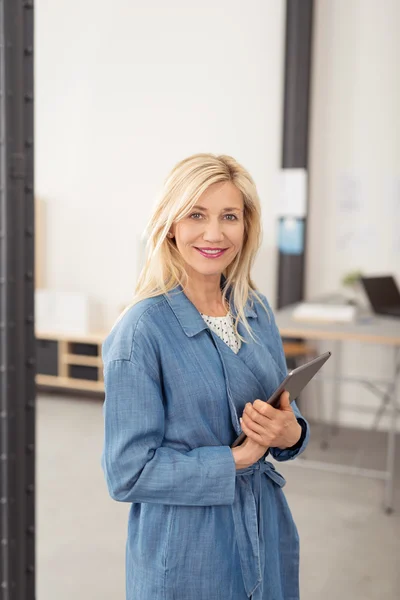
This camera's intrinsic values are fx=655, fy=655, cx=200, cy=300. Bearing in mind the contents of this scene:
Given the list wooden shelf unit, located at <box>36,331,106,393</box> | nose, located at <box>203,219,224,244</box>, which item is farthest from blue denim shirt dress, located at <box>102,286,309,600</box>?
wooden shelf unit, located at <box>36,331,106,393</box>

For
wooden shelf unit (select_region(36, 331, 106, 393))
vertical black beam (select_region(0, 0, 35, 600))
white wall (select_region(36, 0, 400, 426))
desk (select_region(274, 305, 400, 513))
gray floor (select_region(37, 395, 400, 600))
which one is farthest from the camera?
wooden shelf unit (select_region(36, 331, 106, 393))

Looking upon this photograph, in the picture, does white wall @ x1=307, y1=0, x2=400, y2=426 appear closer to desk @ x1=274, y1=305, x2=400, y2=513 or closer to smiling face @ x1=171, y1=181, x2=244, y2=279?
desk @ x1=274, y1=305, x2=400, y2=513

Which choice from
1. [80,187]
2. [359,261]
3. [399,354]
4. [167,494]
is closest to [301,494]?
[399,354]

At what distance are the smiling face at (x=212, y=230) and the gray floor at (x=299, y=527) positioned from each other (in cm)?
141

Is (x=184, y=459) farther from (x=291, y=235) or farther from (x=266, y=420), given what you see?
(x=291, y=235)

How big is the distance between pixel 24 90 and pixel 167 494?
2.95ft

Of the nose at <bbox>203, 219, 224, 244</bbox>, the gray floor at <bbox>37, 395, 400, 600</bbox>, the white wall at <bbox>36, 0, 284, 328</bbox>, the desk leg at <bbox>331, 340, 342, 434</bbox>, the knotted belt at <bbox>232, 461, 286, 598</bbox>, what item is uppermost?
the white wall at <bbox>36, 0, 284, 328</bbox>

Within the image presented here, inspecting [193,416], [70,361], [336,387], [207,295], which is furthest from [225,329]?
[70,361]

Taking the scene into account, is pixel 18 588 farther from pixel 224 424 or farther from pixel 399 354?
pixel 399 354

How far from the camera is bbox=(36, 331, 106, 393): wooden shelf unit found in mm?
4008

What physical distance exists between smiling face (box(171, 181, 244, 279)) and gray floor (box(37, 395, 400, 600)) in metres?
1.41

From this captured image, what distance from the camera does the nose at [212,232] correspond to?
3.37 feet

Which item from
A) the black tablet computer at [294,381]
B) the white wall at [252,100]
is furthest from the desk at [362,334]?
the black tablet computer at [294,381]

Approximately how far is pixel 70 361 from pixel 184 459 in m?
3.16
